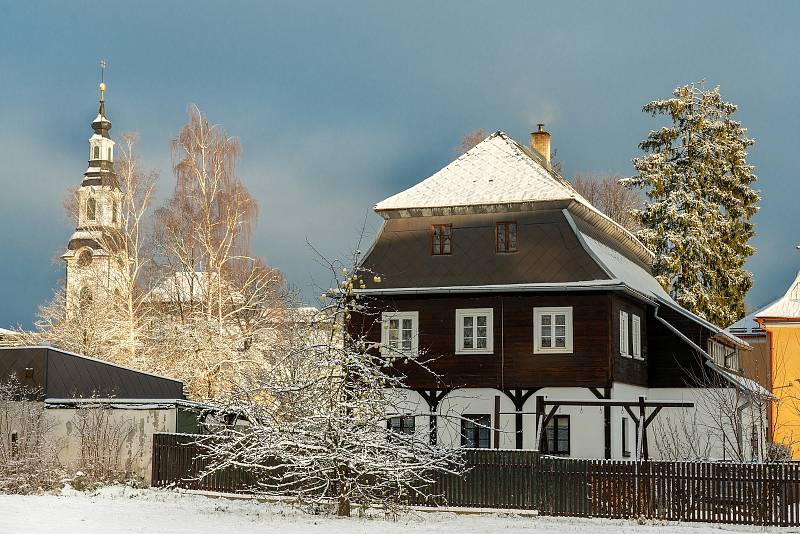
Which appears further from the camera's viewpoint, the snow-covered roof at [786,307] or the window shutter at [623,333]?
the snow-covered roof at [786,307]

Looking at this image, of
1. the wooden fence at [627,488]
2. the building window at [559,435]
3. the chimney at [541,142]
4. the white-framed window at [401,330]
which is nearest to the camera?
the wooden fence at [627,488]

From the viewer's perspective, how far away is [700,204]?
1927 inches

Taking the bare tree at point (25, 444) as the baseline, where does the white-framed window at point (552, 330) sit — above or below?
above

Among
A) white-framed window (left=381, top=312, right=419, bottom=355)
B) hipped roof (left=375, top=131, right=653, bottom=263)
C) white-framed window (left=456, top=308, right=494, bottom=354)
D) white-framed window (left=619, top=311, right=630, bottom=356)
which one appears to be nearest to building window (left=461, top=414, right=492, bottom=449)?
white-framed window (left=456, top=308, right=494, bottom=354)

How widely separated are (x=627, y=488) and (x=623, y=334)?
11.3m

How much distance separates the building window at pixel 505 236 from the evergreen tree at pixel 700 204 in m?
15.1

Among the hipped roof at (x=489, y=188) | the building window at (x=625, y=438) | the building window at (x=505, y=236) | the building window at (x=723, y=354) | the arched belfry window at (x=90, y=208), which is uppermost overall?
the arched belfry window at (x=90, y=208)

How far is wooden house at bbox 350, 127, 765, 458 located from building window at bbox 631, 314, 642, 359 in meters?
0.05

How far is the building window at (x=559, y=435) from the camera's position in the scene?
107 feet

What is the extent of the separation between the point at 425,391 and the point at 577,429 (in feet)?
15.2

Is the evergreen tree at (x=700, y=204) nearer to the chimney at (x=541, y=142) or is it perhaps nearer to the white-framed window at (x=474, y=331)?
the chimney at (x=541, y=142)

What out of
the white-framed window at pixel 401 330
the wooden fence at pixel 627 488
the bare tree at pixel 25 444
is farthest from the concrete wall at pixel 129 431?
the white-framed window at pixel 401 330

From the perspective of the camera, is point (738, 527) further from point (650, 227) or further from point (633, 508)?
point (650, 227)

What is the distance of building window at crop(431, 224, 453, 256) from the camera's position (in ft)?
114
